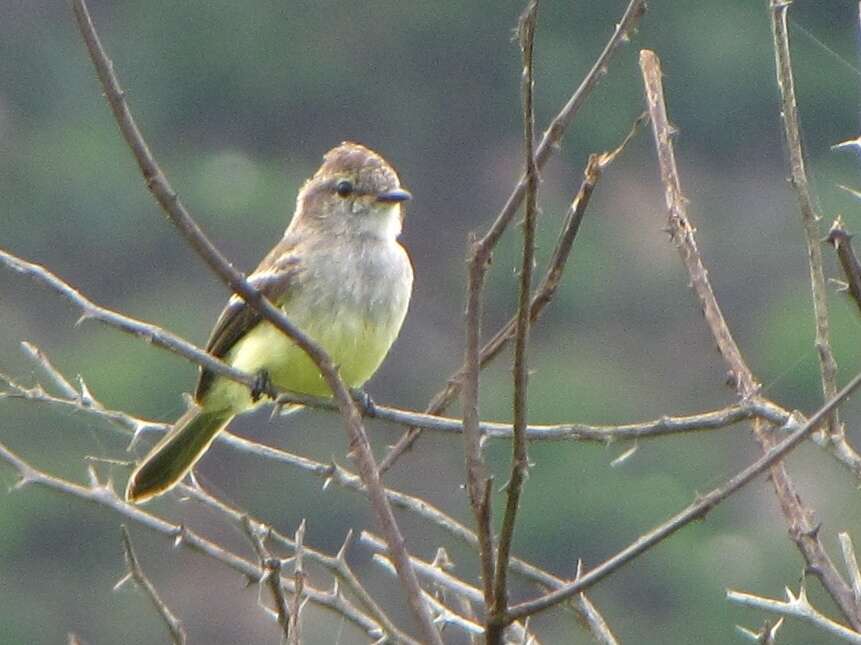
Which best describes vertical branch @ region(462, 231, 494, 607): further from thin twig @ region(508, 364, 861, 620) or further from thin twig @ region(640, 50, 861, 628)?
thin twig @ region(640, 50, 861, 628)

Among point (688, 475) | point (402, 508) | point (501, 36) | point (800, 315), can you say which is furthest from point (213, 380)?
point (501, 36)

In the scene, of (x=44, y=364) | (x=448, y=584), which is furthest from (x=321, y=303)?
(x=448, y=584)

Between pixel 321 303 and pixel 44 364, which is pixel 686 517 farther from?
pixel 321 303

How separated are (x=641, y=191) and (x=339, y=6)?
24.1 feet

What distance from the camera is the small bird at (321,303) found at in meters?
5.20

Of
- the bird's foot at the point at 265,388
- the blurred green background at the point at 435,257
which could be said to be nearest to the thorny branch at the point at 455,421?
the bird's foot at the point at 265,388

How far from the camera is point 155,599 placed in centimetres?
295

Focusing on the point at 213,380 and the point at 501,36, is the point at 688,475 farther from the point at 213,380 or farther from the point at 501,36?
the point at 213,380

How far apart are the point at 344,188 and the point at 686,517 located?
3.09 m

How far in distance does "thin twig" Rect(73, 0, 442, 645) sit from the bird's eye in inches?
102

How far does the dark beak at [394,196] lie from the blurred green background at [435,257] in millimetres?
12356

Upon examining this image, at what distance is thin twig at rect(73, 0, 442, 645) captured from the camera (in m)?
2.75

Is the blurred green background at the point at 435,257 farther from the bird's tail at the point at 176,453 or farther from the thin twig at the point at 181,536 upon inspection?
the thin twig at the point at 181,536

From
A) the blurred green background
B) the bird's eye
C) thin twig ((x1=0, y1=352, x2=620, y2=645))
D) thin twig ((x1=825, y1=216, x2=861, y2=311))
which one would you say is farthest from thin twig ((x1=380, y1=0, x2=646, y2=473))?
the blurred green background
